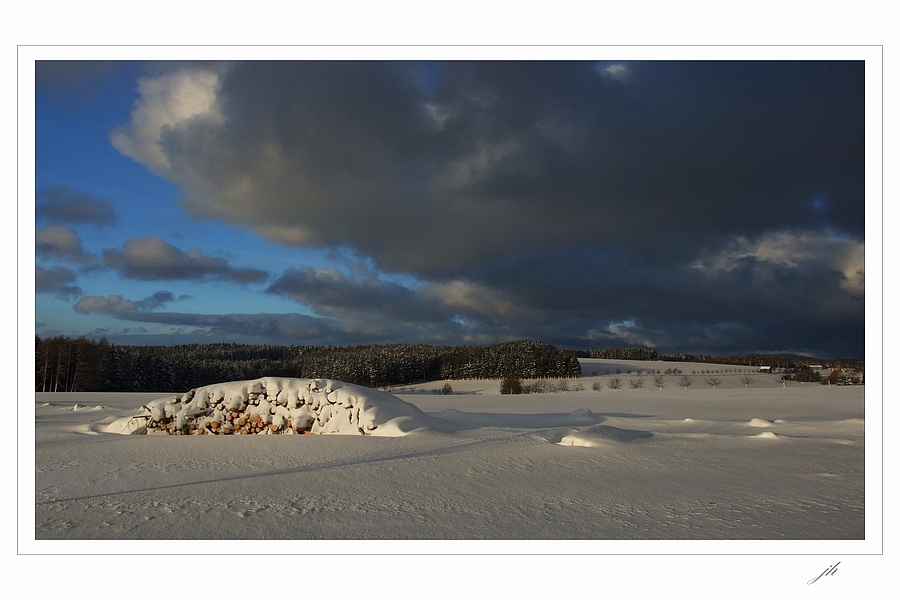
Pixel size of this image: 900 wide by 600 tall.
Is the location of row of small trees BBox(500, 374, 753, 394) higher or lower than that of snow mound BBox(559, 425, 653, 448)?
lower

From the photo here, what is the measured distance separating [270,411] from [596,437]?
6.22m

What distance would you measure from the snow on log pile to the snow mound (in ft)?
8.70

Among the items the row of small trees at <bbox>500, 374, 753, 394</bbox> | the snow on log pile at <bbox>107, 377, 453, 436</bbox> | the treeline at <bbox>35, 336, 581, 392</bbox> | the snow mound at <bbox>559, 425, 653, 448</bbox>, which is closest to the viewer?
the snow mound at <bbox>559, 425, 653, 448</bbox>

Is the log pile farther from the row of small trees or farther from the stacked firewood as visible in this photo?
the row of small trees

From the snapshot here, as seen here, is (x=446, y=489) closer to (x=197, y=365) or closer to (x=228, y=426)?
(x=228, y=426)

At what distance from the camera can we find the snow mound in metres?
8.13

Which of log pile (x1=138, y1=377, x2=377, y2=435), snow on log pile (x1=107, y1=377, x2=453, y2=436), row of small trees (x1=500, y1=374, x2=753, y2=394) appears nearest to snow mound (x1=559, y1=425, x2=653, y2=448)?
snow on log pile (x1=107, y1=377, x2=453, y2=436)

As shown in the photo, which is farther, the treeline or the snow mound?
the treeline

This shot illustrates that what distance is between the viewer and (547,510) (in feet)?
15.3

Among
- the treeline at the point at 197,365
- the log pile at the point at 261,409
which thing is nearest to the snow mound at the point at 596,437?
the log pile at the point at 261,409
